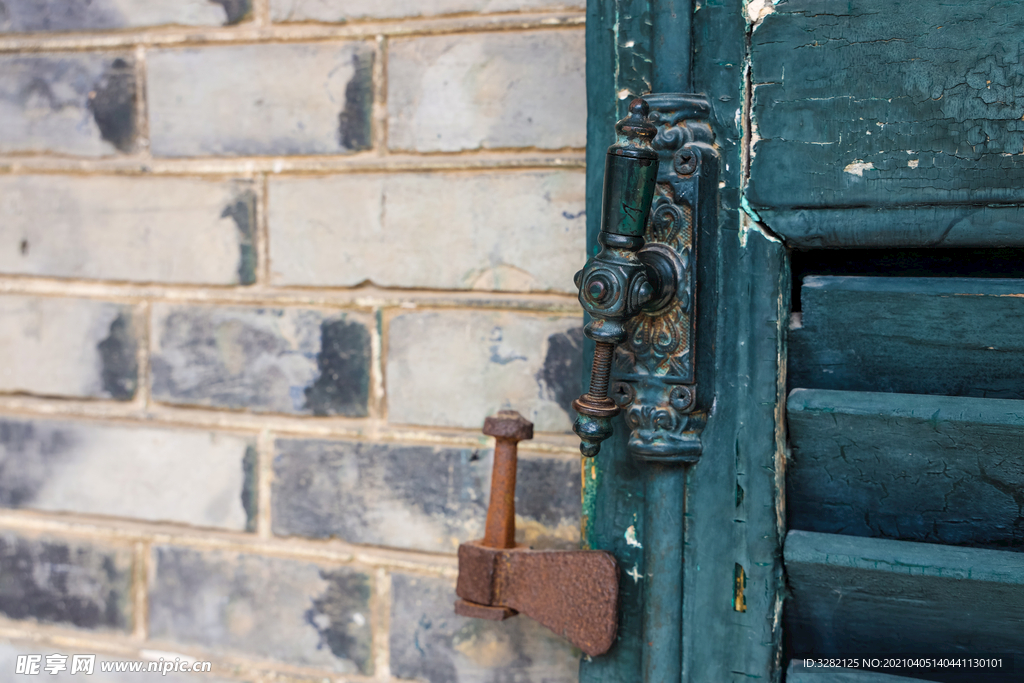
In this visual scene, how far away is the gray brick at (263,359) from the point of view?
3.07 ft

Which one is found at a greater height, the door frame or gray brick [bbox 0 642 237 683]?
the door frame

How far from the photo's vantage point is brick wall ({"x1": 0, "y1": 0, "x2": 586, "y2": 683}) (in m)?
0.87

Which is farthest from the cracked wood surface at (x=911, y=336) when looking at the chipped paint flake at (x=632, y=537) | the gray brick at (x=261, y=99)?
the gray brick at (x=261, y=99)

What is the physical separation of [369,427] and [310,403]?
0.09m

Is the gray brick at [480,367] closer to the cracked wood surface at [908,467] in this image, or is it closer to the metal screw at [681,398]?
the metal screw at [681,398]

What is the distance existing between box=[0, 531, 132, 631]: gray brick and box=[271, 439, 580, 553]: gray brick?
28 centimetres

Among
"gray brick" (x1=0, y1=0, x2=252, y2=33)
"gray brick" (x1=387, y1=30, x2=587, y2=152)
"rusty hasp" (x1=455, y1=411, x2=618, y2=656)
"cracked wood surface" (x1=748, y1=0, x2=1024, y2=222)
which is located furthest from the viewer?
"gray brick" (x1=0, y1=0, x2=252, y2=33)

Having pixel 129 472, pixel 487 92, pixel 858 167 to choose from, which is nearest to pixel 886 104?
pixel 858 167

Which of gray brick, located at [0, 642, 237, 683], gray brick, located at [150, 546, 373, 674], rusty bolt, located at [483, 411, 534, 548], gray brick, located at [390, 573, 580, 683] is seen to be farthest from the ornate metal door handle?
gray brick, located at [0, 642, 237, 683]

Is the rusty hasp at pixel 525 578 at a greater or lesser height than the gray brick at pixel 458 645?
greater

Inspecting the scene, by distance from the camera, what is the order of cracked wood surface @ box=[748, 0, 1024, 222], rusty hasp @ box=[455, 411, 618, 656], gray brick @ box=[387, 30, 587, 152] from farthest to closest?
gray brick @ box=[387, 30, 587, 152], rusty hasp @ box=[455, 411, 618, 656], cracked wood surface @ box=[748, 0, 1024, 222]

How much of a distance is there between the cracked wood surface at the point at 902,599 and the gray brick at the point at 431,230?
42 centimetres

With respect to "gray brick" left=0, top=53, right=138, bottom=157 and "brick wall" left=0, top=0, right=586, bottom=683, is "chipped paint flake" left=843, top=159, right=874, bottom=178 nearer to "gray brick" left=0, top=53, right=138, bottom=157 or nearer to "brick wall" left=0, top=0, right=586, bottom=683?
"brick wall" left=0, top=0, right=586, bottom=683

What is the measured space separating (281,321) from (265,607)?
1.32 ft
